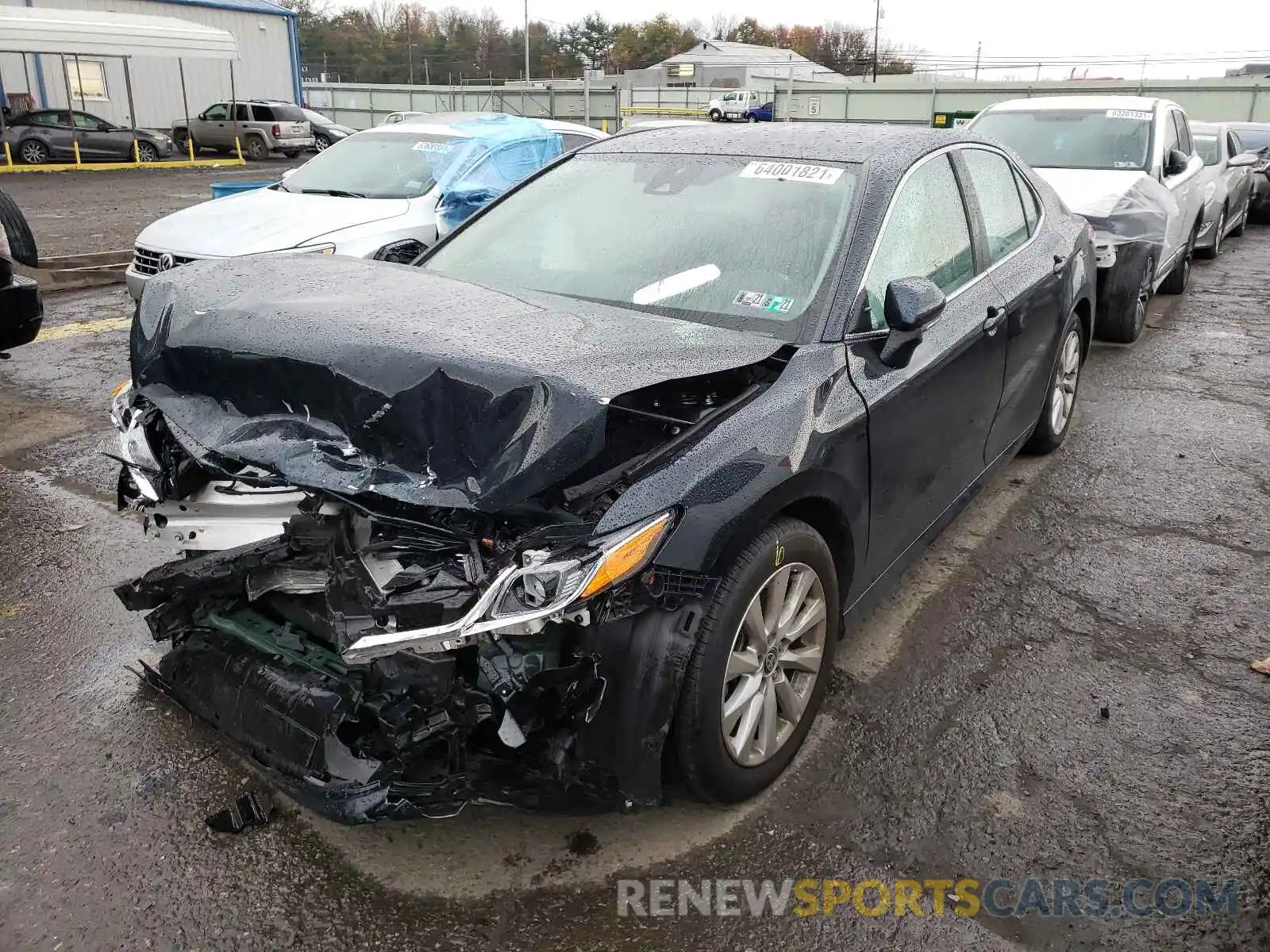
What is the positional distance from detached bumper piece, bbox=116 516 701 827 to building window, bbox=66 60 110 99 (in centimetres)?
3587

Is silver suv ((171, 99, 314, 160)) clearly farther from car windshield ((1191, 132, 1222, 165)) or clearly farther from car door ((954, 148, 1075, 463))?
car door ((954, 148, 1075, 463))

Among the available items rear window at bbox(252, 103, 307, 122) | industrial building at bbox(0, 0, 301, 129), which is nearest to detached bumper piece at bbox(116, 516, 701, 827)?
industrial building at bbox(0, 0, 301, 129)

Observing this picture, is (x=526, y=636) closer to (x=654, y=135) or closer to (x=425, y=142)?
(x=654, y=135)

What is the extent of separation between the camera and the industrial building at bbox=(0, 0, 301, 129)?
27500mm

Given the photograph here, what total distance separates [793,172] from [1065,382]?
261 centimetres

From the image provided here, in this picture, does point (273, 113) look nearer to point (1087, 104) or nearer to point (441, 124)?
point (441, 124)

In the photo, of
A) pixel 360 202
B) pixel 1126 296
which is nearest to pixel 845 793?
pixel 1126 296

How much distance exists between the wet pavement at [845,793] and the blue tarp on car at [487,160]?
4427mm

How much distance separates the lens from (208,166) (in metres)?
25.7

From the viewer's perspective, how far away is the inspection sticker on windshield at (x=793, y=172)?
330 centimetres

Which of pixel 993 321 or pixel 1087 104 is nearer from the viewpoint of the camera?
pixel 993 321

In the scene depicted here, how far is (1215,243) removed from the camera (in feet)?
38.5

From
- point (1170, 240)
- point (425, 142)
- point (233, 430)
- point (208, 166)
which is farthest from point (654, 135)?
point (208, 166)

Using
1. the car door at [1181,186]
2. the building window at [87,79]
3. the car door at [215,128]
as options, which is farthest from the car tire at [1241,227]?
the building window at [87,79]
